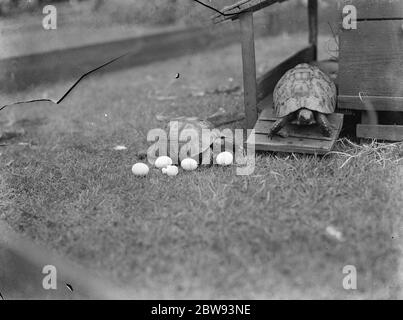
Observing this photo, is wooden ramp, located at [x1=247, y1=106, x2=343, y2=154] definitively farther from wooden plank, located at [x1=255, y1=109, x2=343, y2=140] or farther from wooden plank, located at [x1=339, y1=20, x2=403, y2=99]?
wooden plank, located at [x1=339, y1=20, x2=403, y2=99]

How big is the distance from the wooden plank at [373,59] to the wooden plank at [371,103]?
0.11 ft

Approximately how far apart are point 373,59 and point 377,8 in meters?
0.38

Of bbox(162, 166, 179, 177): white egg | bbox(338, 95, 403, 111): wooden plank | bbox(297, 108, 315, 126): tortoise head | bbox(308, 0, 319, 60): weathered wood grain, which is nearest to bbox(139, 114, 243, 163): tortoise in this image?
bbox(162, 166, 179, 177): white egg

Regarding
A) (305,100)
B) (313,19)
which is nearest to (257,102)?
(305,100)

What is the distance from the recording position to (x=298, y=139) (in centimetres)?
391

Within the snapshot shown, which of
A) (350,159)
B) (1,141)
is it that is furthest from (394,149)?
(1,141)

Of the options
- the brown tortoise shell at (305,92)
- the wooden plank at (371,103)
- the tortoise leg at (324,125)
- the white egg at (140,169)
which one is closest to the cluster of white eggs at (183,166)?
the white egg at (140,169)

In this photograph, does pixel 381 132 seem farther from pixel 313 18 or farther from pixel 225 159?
pixel 313 18

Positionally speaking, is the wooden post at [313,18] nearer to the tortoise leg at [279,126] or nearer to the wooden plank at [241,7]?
the wooden plank at [241,7]

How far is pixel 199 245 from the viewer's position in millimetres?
2824

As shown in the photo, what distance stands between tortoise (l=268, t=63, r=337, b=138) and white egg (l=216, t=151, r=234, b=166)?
41 cm

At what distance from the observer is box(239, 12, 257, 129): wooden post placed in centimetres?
409

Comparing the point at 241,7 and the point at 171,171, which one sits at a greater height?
the point at 241,7

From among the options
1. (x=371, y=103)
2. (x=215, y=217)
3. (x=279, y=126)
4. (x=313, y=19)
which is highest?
(x=313, y=19)
